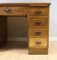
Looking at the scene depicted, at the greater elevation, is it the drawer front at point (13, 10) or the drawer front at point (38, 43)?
the drawer front at point (13, 10)

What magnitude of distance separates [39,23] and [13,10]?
435mm

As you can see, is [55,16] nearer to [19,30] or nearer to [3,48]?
[19,30]

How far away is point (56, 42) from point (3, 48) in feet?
3.58

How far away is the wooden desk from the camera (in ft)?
7.37

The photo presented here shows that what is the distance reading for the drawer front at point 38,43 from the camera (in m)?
2.29

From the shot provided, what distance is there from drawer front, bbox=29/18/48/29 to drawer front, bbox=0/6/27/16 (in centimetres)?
17

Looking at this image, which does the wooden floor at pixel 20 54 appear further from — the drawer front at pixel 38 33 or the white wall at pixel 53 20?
the white wall at pixel 53 20

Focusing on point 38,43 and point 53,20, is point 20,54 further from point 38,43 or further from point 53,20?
point 53,20

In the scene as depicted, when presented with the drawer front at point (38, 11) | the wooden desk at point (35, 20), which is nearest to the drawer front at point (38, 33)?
the wooden desk at point (35, 20)

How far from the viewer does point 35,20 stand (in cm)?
227

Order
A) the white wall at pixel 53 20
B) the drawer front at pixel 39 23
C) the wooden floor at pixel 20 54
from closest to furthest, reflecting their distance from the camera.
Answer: the wooden floor at pixel 20 54 < the drawer front at pixel 39 23 < the white wall at pixel 53 20

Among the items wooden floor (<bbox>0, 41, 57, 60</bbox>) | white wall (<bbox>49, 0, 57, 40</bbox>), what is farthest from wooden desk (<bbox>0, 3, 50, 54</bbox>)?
white wall (<bbox>49, 0, 57, 40</bbox>)

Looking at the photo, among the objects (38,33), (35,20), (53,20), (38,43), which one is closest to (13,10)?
(35,20)

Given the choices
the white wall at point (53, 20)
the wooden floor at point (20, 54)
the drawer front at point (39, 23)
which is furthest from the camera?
the white wall at point (53, 20)
